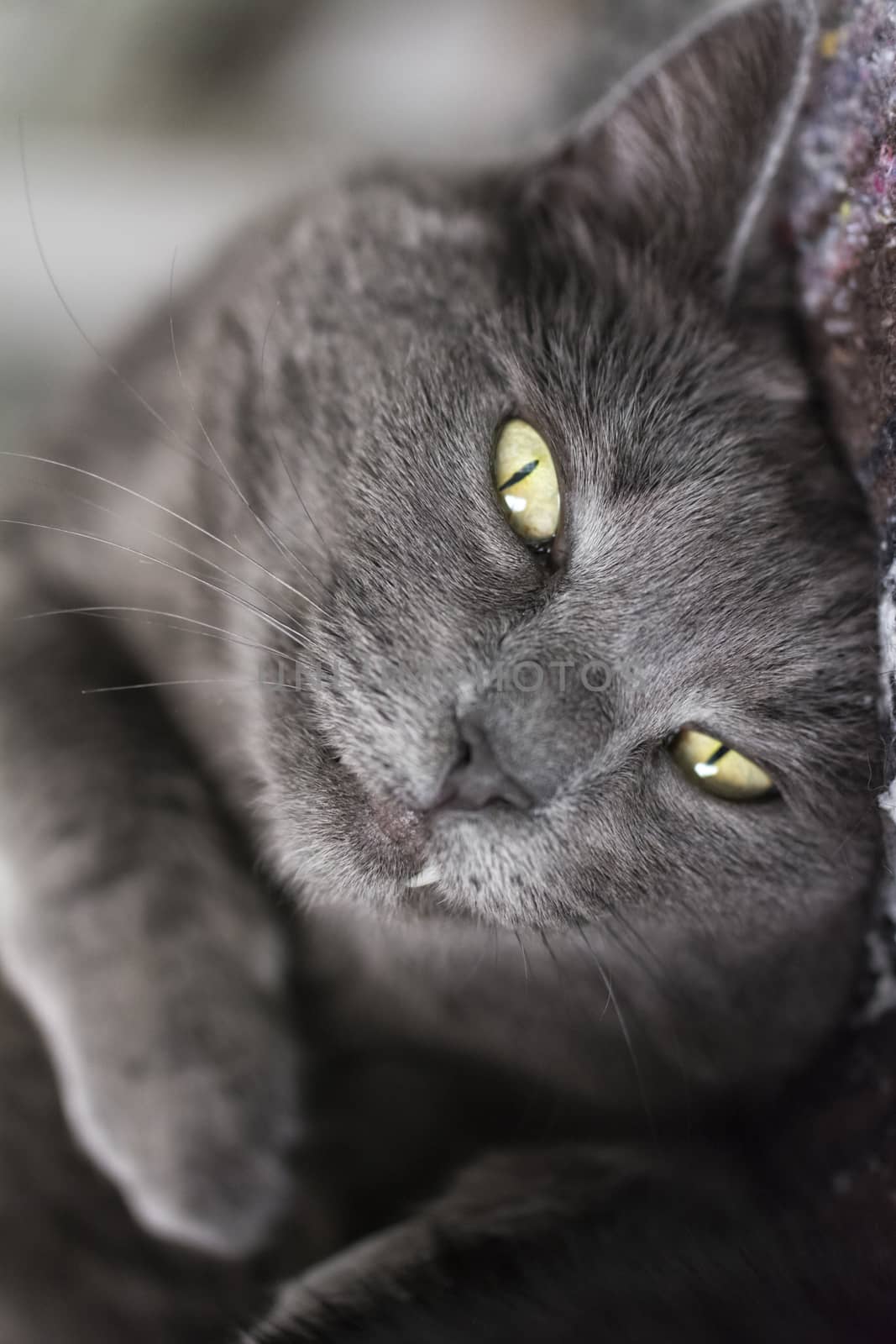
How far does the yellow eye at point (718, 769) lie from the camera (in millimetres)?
899

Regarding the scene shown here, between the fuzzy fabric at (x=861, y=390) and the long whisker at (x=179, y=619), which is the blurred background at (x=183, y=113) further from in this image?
the fuzzy fabric at (x=861, y=390)

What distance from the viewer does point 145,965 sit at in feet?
3.57

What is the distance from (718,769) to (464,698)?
0.23 meters

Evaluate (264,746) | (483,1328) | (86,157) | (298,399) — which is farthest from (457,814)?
(86,157)

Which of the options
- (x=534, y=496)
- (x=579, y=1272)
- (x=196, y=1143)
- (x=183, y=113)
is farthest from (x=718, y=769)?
(x=183, y=113)

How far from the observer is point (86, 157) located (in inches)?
68.4

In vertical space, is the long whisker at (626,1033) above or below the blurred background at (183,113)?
below

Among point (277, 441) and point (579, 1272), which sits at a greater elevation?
point (277, 441)

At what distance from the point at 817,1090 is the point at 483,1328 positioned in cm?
42

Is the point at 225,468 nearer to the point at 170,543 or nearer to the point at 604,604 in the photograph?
the point at 170,543

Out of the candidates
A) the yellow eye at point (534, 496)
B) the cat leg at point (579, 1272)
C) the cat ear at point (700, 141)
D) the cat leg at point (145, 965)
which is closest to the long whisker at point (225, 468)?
the yellow eye at point (534, 496)

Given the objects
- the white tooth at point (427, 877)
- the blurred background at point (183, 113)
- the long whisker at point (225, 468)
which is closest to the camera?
the white tooth at point (427, 877)

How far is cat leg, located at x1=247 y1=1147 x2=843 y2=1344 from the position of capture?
0.73 m

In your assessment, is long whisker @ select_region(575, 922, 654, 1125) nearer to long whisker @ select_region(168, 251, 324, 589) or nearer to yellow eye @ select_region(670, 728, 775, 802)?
yellow eye @ select_region(670, 728, 775, 802)
